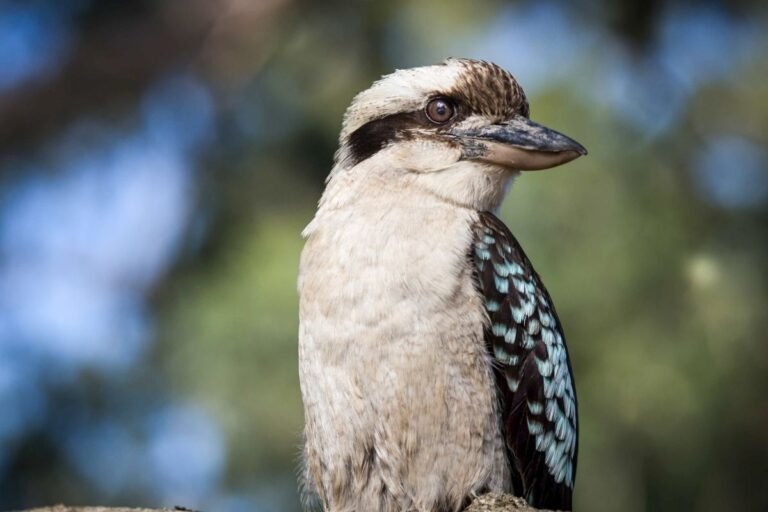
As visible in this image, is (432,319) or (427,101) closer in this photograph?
(432,319)

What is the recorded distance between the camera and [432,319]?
3.21 meters

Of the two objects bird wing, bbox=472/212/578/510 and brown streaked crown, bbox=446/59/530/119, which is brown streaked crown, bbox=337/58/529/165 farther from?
bird wing, bbox=472/212/578/510

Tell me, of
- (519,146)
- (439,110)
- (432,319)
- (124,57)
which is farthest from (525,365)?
(124,57)

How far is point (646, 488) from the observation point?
4.77 m

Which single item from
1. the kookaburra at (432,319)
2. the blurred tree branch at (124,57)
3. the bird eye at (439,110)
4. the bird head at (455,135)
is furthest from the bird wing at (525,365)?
the blurred tree branch at (124,57)

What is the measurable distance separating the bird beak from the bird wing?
19cm

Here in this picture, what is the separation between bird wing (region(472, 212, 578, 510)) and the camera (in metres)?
3.36

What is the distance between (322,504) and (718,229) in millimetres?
2378

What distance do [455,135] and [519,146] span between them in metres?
0.21

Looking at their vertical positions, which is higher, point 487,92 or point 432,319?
point 487,92

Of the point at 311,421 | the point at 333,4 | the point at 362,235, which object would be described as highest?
the point at 333,4

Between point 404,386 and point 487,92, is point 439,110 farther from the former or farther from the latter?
point 404,386

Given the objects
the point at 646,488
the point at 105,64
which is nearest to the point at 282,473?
the point at 646,488

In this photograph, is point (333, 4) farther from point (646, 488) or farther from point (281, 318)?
point (646, 488)
